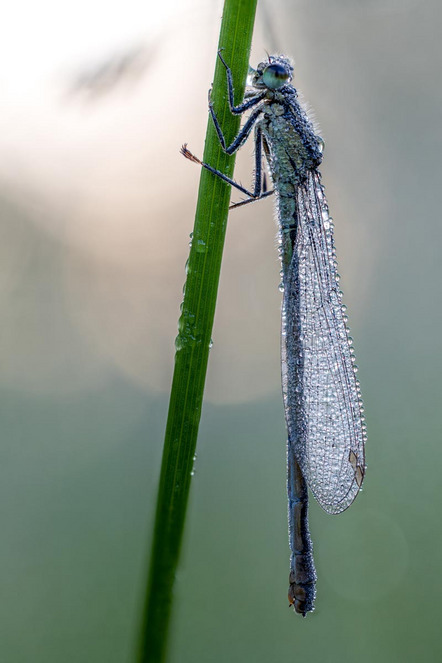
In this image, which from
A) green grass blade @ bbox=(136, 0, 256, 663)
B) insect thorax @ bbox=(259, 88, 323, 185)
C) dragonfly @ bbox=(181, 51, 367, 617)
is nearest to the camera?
green grass blade @ bbox=(136, 0, 256, 663)

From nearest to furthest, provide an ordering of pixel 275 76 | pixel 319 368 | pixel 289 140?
pixel 275 76 < pixel 319 368 < pixel 289 140

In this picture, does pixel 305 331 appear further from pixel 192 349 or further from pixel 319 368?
pixel 192 349

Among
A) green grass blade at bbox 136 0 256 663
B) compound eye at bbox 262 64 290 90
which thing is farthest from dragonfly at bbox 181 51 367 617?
green grass blade at bbox 136 0 256 663

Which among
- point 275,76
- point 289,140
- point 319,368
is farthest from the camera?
point 289,140

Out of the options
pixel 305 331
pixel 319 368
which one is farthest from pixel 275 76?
pixel 319 368

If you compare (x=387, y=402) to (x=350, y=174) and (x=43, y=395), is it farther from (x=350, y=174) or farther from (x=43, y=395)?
(x=43, y=395)

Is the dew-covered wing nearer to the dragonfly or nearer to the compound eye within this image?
the dragonfly

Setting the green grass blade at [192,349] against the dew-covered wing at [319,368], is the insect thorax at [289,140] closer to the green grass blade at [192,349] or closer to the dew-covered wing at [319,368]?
the dew-covered wing at [319,368]
